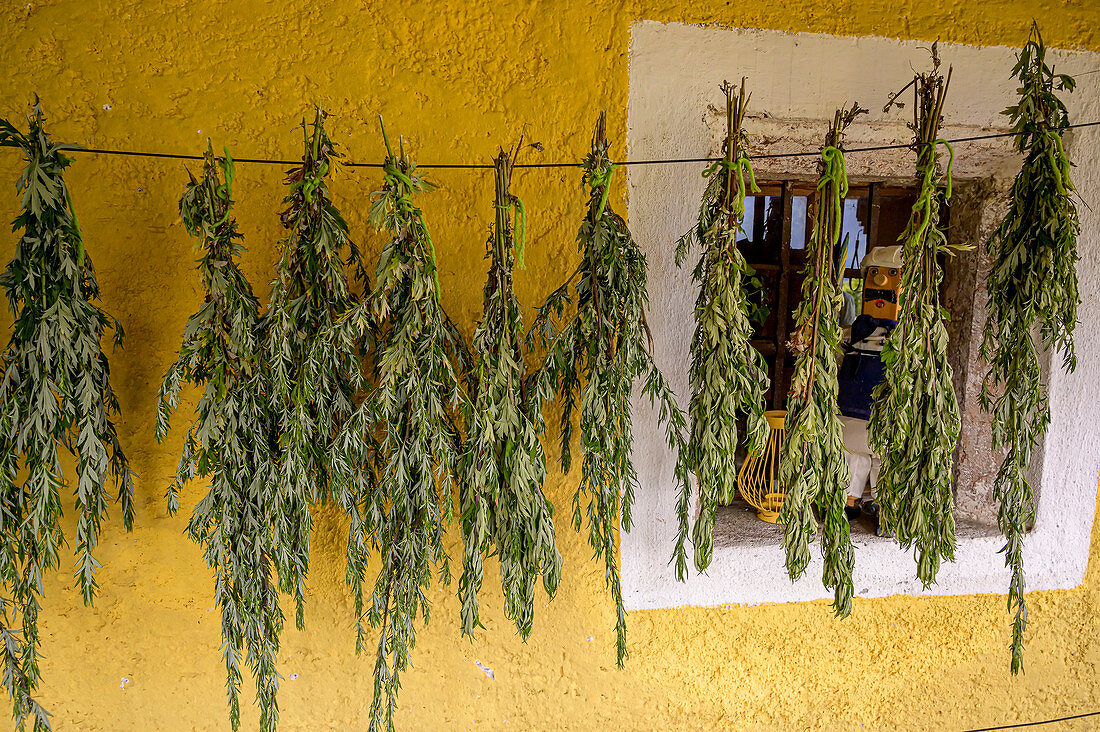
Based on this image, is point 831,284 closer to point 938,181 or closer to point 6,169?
point 938,181

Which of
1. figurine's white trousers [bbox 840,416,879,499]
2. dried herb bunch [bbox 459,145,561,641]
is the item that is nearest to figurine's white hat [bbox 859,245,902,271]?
figurine's white trousers [bbox 840,416,879,499]

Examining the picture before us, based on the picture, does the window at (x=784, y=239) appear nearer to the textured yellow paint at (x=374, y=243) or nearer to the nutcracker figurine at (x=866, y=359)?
the nutcracker figurine at (x=866, y=359)

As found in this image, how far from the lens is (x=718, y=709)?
1993 millimetres

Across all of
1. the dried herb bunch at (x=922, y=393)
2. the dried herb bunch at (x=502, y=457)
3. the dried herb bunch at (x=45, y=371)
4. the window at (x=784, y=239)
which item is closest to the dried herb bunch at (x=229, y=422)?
the dried herb bunch at (x=45, y=371)

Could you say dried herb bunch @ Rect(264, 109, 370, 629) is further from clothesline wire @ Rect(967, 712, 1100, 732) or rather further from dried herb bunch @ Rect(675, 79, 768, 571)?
clothesline wire @ Rect(967, 712, 1100, 732)

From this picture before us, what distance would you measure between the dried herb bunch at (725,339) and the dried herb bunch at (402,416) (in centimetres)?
55

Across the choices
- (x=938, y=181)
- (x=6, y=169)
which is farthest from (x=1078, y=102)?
(x=6, y=169)

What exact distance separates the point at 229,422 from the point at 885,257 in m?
1.87

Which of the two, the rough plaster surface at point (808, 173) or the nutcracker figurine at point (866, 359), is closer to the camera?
the rough plaster surface at point (808, 173)

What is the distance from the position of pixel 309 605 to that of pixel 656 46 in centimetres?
176

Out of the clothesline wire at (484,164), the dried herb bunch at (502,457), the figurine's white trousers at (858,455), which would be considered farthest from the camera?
the figurine's white trousers at (858,455)

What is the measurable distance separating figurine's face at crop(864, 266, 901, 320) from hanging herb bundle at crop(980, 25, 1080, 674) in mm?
416

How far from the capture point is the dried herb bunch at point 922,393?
57.6 inches

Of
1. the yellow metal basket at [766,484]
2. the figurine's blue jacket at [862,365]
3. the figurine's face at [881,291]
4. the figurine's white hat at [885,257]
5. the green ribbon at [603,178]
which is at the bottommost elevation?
the yellow metal basket at [766,484]
